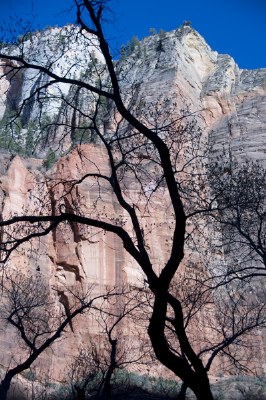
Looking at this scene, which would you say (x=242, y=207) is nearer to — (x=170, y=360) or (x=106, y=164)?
(x=170, y=360)

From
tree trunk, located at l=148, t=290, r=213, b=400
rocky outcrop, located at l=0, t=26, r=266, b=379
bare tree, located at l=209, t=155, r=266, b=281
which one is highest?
rocky outcrop, located at l=0, t=26, r=266, b=379

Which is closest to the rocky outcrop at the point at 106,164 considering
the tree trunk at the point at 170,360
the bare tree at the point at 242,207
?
the bare tree at the point at 242,207

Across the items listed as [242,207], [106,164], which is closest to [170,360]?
[242,207]

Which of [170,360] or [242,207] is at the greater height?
[242,207]

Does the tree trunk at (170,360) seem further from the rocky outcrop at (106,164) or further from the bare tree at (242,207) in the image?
the rocky outcrop at (106,164)

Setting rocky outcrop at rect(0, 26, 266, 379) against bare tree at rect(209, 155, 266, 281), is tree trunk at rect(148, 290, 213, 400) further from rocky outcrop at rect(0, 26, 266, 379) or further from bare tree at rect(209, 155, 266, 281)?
rocky outcrop at rect(0, 26, 266, 379)

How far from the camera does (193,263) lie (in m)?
26.8

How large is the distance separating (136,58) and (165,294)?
42926 millimetres

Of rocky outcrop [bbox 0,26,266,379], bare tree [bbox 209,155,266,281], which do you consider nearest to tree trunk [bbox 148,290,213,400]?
bare tree [bbox 209,155,266,281]

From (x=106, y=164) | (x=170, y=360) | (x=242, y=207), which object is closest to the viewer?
(x=170, y=360)

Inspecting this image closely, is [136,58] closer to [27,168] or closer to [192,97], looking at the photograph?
[192,97]

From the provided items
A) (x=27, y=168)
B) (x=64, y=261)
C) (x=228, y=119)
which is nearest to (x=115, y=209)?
(x=64, y=261)

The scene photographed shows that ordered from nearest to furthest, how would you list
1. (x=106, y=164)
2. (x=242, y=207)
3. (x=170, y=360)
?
1. (x=170, y=360)
2. (x=242, y=207)
3. (x=106, y=164)

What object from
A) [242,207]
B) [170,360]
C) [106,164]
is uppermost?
[106,164]
